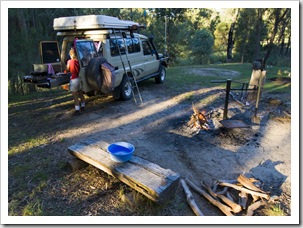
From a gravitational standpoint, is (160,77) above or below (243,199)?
above

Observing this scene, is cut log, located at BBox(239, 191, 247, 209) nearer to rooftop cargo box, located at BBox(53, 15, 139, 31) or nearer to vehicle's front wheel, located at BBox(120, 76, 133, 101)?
vehicle's front wheel, located at BBox(120, 76, 133, 101)

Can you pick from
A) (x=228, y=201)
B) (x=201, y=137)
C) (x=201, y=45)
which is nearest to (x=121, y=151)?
(x=228, y=201)

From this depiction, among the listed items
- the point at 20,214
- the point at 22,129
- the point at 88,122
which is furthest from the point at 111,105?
the point at 20,214

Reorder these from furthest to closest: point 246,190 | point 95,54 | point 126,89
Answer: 1. point 126,89
2. point 95,54
3. point 246,190

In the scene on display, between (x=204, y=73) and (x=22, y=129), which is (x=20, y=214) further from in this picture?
(x=204, y=73)

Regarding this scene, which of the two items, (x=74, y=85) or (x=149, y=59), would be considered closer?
(x=74, y=85)

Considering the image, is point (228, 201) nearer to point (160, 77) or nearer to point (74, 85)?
point (74, 85)

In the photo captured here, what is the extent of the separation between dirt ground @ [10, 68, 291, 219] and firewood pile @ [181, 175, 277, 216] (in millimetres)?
113

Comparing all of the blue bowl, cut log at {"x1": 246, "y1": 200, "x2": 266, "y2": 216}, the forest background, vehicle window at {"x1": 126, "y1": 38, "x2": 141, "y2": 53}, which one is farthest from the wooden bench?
the forest background

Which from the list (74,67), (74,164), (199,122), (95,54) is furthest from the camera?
(95,54)

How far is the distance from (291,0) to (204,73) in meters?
8.86

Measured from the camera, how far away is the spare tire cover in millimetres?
6066

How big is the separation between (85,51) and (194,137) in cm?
358

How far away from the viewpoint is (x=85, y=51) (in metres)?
6.18
